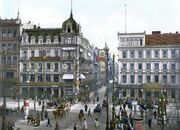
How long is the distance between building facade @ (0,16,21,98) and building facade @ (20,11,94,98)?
1.52m

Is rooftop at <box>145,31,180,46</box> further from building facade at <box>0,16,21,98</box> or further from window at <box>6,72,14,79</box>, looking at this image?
window at <box>6,72,14,79</box>

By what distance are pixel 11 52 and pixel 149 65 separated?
29.6 m

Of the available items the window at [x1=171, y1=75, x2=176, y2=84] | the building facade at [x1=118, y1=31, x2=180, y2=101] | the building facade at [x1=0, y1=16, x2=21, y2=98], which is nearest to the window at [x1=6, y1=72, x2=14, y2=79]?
the building facade at [x1=0, y1=16, x2=21, y2=98]

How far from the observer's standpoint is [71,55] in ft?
259

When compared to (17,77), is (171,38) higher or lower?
higher

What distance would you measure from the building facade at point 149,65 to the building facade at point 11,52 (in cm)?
2229

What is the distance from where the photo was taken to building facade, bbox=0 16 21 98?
81.6 metres

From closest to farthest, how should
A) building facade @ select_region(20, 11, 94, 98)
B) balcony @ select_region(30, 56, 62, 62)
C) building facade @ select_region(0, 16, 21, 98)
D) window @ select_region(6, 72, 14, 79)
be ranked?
building facade @ select_region(20, 11, 94, 98) → balcony @ select_region(30, 56, 62, 62) → building facade @ select_region(0, 16, 21, 98) → window @ select_region(6, 72, 14, 79)

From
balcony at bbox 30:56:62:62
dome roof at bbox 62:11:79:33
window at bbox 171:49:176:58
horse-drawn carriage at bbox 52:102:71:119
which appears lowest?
horse-drawn carriage at bbox 52:102:71:119

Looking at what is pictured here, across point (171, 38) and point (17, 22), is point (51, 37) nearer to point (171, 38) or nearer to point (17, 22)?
point (17, 22)

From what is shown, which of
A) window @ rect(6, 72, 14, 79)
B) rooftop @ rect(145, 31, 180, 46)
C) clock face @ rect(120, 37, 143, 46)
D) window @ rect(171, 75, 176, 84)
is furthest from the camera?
window @ rect(6, 72, 14, 79)

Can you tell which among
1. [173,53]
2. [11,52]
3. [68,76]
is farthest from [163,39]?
[11,52]

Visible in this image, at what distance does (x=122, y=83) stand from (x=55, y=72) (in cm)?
1412

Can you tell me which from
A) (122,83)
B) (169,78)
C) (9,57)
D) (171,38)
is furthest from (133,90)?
(9,57)
